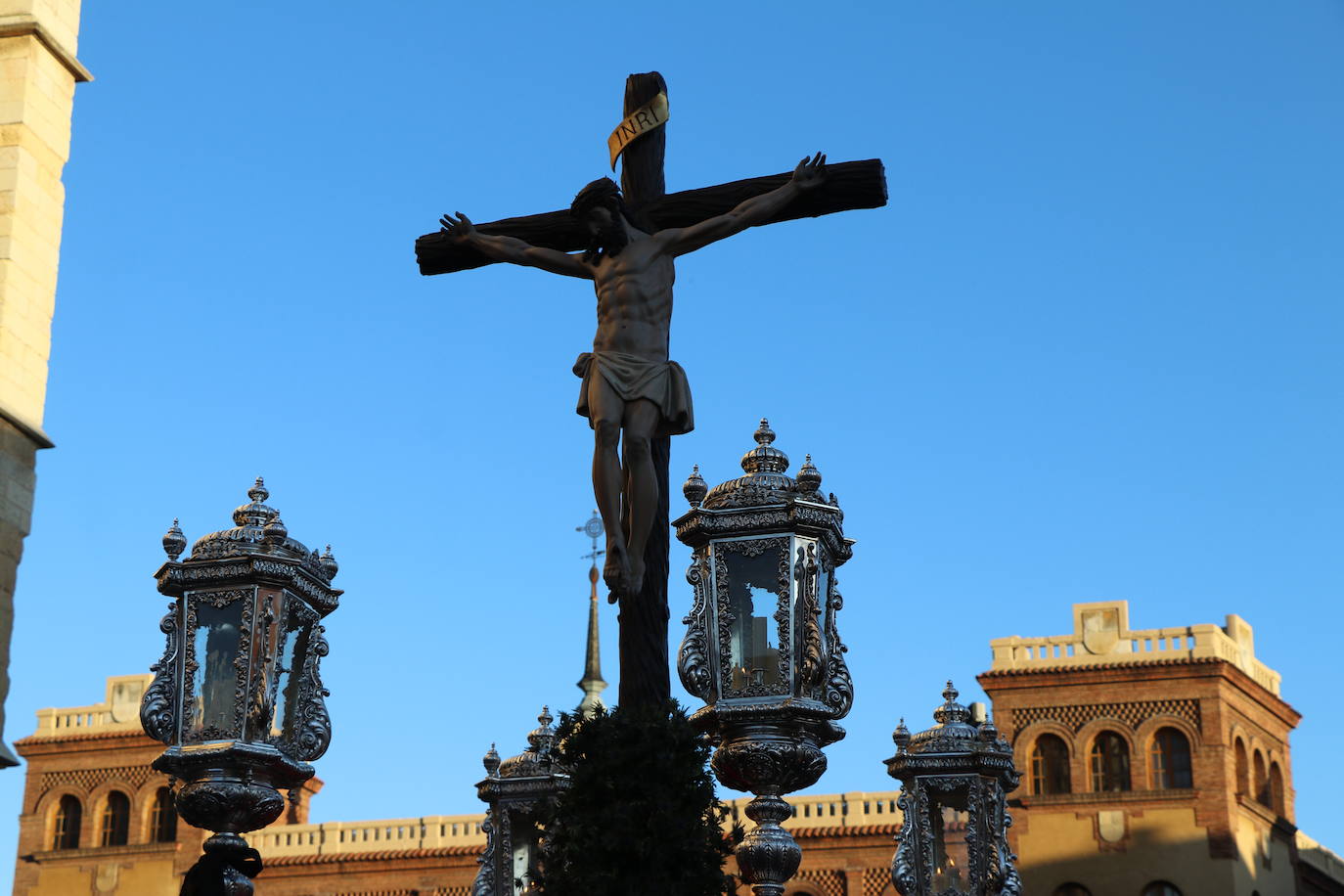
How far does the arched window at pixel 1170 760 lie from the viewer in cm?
4788

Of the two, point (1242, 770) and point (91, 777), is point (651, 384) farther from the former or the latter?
point (91, 777)

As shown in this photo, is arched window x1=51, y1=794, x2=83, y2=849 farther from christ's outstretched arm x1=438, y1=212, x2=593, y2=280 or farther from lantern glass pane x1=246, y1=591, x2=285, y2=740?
christ's outstretched arm x1=438, y1=212, x2=593, y2=280

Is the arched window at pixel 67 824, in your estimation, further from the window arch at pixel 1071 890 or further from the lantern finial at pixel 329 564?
the lantern finial at pixel 329 564

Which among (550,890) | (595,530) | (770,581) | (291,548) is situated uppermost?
(595,530)

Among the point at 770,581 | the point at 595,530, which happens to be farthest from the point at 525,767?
the point at 595,530

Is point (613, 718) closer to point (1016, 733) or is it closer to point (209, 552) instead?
point (209, 552)

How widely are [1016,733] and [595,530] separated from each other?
19.2m

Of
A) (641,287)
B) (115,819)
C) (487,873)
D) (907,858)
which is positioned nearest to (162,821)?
(115,819)

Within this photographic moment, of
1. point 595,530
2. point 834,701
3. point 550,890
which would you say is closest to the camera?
point 550,890

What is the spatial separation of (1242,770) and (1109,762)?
3.34 meters

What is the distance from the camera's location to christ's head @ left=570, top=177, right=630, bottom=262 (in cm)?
896

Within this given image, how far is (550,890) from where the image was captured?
25.9ft

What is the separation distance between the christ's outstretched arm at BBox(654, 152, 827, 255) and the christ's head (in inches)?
7.1

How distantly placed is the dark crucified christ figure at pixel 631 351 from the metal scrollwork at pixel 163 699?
3.23m
